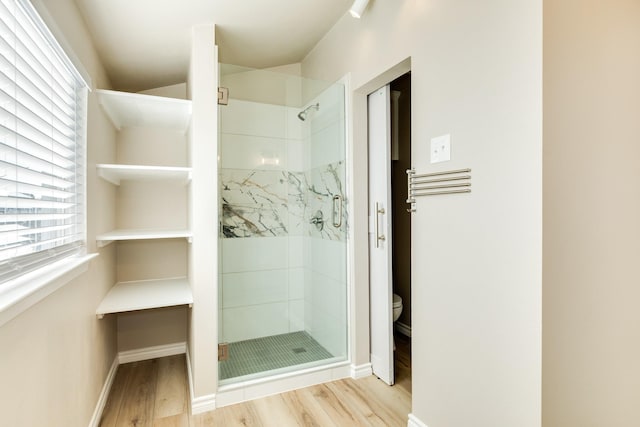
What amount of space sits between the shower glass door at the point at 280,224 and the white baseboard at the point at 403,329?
966mm

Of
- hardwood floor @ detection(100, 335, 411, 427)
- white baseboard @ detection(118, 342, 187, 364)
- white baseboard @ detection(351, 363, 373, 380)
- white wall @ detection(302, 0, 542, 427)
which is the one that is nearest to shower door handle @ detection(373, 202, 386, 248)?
white wall @ detection(302, 0, 542, 427)

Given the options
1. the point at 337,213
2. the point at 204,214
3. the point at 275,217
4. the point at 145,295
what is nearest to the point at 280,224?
the point at 275,217

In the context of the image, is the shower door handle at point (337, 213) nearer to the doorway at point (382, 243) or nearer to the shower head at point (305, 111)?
the doorway at point (382, 243)

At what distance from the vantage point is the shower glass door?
223 cm

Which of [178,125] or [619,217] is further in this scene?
[178,125]

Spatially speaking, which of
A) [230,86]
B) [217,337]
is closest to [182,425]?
[217,337]

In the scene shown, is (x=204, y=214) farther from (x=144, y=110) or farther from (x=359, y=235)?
(x=359, y=235)

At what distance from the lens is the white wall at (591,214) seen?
4.08ft

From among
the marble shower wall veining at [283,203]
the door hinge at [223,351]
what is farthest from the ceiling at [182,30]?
the door hinge at [223,351]

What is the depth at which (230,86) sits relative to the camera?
7.27 ft

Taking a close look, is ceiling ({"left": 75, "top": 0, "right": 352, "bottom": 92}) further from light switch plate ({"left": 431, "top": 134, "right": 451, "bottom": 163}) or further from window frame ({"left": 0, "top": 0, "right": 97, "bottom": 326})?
light switch plate ({"left": 431, "top": 134, "right": 451, "bottom": 163})

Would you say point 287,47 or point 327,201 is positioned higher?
point 287,47

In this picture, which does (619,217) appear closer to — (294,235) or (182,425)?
(294,235)

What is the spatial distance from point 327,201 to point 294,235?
343 millimetres
